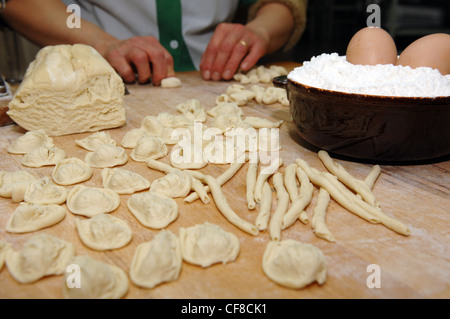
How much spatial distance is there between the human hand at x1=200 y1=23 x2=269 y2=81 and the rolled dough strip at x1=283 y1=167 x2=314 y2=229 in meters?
1.36

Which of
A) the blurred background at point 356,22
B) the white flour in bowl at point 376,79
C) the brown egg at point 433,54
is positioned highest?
the brown egg at point 433,54

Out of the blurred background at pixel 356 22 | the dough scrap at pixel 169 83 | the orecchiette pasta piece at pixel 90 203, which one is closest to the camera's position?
the orecchiette pasta piece at pixel 90 203

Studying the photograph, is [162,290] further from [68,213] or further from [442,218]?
[442,218]

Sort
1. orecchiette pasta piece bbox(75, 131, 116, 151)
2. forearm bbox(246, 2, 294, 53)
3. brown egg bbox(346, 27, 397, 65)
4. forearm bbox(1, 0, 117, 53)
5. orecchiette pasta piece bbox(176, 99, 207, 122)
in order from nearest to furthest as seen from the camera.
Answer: brown egg bbox(346, 27, 397, 65) < orecchiette pasta piece bbox(75, 131, 116, 151) < orecchiette pasta piece bbox(176, 99, 207, 122) < forearm bbox(1, 0, 117, 53) < forearm bbox(246, 2, 294, 53)

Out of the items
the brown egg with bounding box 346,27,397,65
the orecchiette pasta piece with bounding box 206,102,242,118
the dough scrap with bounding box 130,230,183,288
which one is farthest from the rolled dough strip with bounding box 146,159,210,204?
the brown egg with bounding box 346,27,397,65

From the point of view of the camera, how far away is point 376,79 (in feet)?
3.59

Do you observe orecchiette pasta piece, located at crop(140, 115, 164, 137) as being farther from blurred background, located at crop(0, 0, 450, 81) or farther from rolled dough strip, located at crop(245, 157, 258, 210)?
blurred background, located at crop(0, 0, 450, 81)

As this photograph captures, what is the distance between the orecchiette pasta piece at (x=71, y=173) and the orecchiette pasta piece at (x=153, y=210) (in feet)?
0.74

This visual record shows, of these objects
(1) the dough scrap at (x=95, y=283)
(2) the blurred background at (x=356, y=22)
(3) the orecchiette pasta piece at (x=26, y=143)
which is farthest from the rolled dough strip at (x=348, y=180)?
(2) the blurred background at (x=356, y=22)

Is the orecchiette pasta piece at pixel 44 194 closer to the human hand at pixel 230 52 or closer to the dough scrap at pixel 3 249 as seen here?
the dough scrap at pixel 3 249

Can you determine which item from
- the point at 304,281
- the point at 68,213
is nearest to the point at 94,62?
the point at 68,213

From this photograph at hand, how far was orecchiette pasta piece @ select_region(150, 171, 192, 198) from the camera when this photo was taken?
103 centimetres

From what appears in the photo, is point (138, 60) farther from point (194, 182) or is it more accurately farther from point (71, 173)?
point (194, 182)

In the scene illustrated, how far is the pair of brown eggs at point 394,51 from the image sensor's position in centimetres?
115
